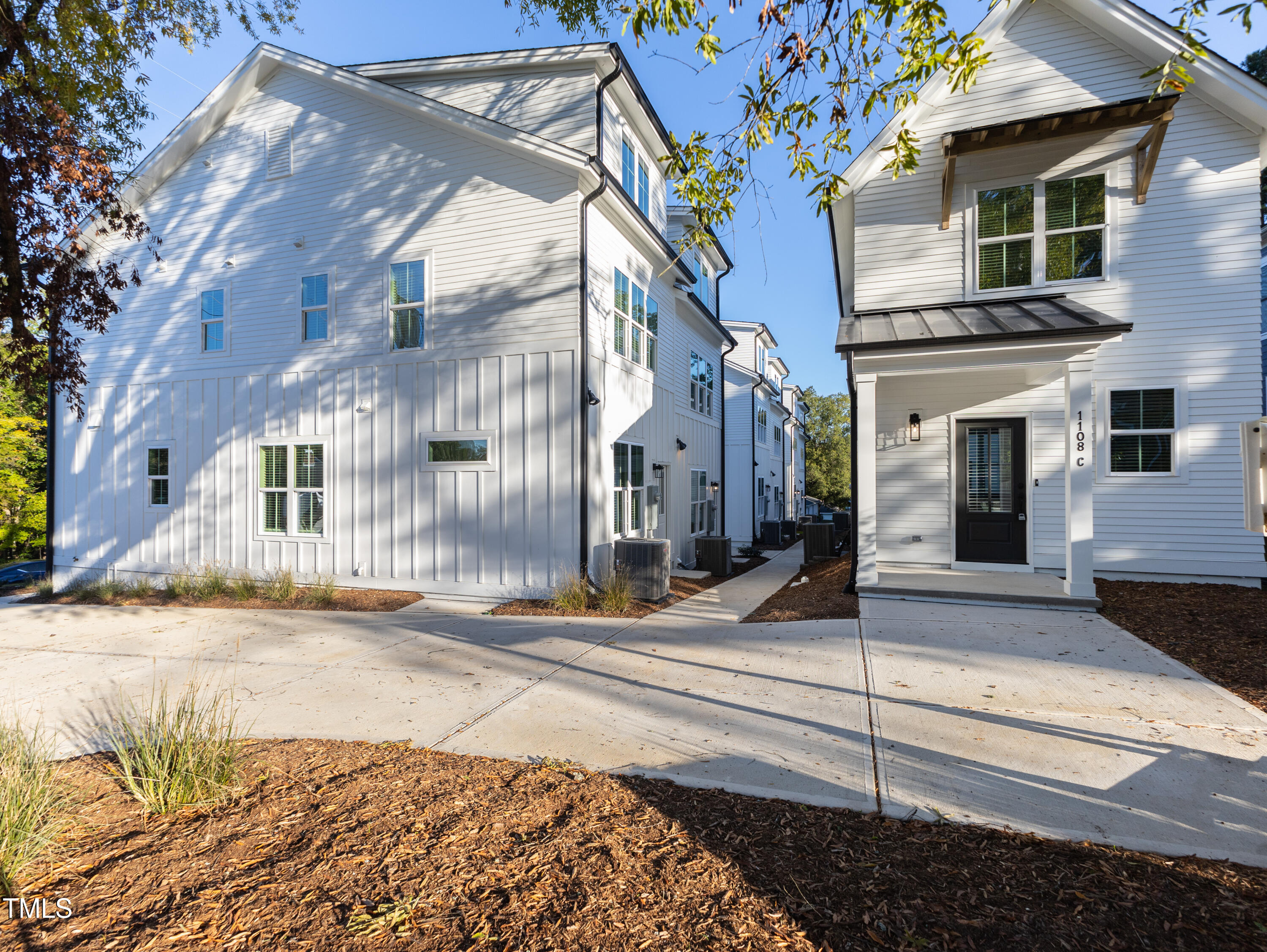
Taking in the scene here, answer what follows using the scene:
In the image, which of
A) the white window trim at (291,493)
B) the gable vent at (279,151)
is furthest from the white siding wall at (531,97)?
the white window trim at (291,493)

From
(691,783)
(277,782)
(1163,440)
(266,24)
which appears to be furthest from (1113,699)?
(266,24)

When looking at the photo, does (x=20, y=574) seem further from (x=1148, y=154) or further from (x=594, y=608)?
(x=1148, y=154)

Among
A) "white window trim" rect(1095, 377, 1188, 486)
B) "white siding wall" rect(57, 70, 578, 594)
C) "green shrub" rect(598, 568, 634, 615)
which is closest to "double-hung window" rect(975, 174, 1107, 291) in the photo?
"white window trim" rect(1095, 377, 1188, 486)

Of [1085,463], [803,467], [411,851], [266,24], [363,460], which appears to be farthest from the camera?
[803,467]

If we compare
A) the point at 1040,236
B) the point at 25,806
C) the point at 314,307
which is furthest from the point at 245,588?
the point at 1040,236

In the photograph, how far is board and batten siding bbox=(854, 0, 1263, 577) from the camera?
857cm

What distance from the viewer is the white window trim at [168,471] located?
39.1 feet

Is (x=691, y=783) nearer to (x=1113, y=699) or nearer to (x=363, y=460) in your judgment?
(x=1113, y=699)

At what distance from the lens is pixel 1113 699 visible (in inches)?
177

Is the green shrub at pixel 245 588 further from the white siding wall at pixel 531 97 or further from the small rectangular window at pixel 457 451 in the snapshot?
the white siding wall at pixel 531 97

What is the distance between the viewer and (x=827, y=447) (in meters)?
44.3

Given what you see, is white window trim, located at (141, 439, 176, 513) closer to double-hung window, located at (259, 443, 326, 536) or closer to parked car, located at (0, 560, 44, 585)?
double-hung window, located at (259, 443, 326, 536)

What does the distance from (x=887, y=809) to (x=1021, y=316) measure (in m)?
7.44

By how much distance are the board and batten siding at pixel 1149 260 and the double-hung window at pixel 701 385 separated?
676 centimetres
